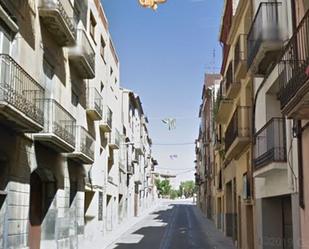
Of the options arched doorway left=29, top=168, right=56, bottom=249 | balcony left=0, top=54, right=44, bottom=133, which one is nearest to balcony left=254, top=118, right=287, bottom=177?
balcony left=0, top=54, right=44, bottom=133

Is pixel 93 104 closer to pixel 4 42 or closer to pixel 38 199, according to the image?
pixel 38 199

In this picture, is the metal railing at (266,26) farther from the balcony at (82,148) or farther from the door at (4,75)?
the balcony at (82,148)

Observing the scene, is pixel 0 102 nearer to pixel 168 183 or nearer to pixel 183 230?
pixel 183 230

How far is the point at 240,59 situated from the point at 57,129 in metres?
6.58

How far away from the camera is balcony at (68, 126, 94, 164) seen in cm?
1786

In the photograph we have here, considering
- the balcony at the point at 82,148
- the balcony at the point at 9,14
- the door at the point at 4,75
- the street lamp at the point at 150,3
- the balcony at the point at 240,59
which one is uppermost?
the balcony at the point at 240,59

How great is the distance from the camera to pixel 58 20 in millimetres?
14500

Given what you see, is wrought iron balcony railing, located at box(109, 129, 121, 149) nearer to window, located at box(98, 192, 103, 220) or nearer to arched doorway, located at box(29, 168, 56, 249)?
window, located at box(98, 192, 103, 220)

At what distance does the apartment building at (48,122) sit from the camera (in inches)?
458

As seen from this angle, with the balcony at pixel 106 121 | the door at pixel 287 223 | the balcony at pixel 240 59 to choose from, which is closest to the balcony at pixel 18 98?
the door at pixel 287 223

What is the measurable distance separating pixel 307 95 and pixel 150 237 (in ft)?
68.9

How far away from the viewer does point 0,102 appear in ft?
32.1

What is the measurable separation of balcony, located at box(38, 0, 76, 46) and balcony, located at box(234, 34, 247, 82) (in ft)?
18.0

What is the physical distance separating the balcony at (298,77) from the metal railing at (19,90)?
5.18 m
